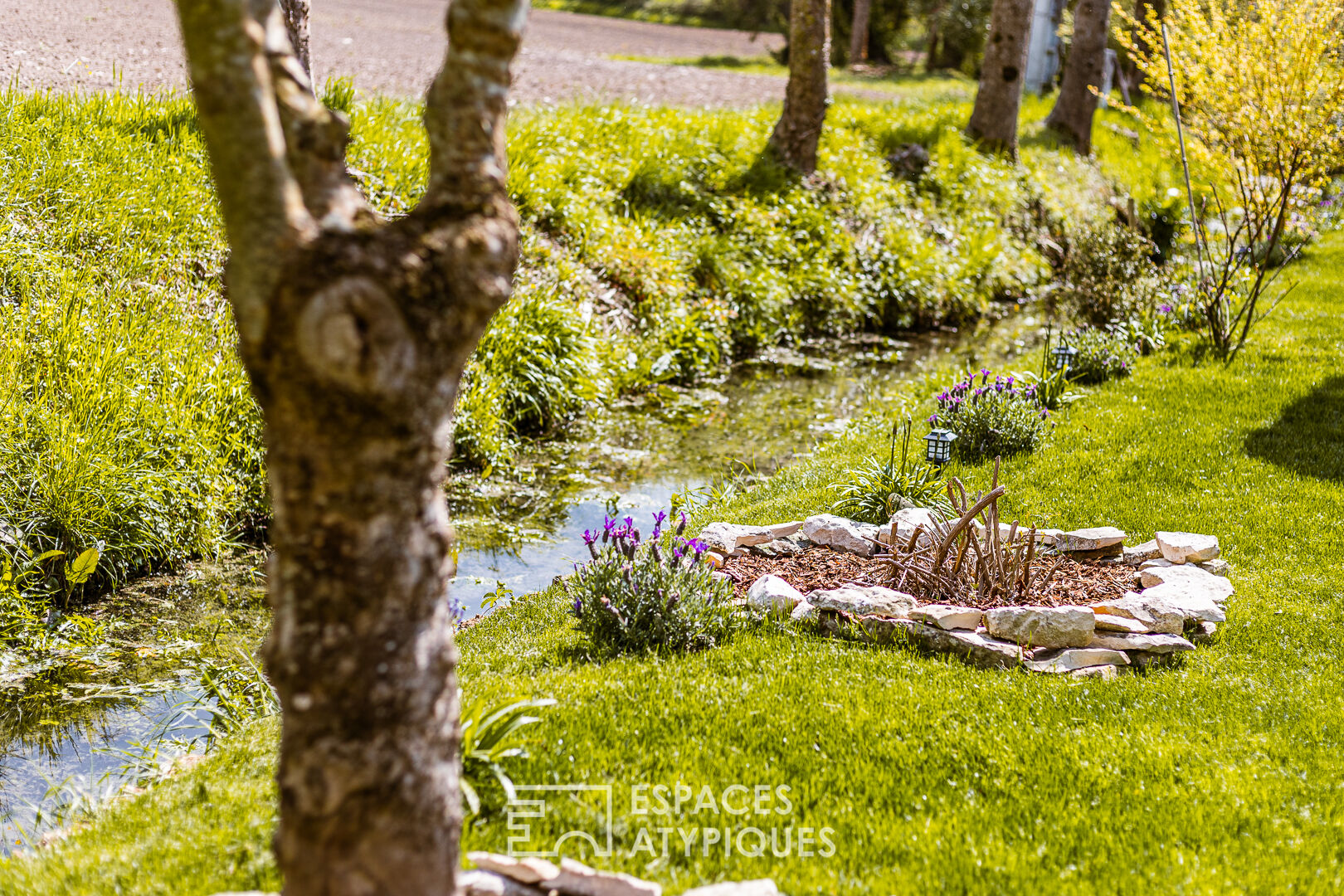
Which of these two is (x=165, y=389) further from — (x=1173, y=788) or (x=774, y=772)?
(x=1173, y=788)

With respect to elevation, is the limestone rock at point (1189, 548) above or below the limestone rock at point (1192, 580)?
above

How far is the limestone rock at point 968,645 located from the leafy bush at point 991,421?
8.26 feet

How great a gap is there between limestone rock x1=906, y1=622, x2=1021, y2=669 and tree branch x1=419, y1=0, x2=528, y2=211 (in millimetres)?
2949

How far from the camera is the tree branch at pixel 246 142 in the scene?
2.01 meters

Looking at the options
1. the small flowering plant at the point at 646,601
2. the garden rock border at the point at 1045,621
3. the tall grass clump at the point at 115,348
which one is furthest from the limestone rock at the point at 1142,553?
the tall grass clump at the point at 115,348

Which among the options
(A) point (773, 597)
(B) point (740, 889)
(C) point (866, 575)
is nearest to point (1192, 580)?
(C) point (866, 575)

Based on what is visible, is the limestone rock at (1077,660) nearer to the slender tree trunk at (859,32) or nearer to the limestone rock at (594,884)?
the limestone rock at (594,884)

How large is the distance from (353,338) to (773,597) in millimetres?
3107

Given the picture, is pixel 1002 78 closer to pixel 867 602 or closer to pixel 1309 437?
pixel 1309 437

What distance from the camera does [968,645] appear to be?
14.5ft

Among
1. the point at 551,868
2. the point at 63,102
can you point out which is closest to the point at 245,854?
the point at 551,868

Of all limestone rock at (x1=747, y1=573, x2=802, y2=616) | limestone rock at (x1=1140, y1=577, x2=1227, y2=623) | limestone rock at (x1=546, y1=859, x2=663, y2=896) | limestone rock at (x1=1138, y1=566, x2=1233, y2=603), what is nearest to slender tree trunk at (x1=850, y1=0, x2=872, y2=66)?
limestone rock at (x1=1138, y1=566, x2=1233, y2=603)

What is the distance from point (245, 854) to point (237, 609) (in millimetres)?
2612

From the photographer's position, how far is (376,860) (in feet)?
6.97
